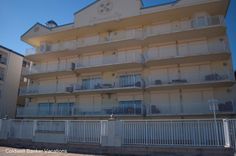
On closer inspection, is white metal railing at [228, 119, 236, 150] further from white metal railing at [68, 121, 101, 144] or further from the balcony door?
the balcony door

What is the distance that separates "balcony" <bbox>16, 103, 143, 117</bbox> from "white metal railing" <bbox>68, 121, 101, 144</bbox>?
7.54 metres

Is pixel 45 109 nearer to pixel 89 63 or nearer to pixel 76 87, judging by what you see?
pixel 76 87

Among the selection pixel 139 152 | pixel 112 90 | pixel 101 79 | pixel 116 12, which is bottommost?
pixel 139 152

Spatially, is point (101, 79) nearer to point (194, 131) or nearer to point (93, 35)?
point (93, 35)

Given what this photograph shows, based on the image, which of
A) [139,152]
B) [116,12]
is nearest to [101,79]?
[116,12]

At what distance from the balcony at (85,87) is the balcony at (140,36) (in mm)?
4156

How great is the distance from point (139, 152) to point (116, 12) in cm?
1792

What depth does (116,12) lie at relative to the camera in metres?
25.2

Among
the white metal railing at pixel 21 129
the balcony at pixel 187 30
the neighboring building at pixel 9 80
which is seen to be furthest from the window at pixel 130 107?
the neighboring building at pixel 9 80

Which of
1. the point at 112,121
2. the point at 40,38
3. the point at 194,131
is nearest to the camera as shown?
the point at 194,131

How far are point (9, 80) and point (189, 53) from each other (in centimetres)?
2672

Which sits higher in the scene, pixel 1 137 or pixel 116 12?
pixel 116 12

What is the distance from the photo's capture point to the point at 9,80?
106ft

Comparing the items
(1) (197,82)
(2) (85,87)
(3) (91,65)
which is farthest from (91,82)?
(1) (197,82)
